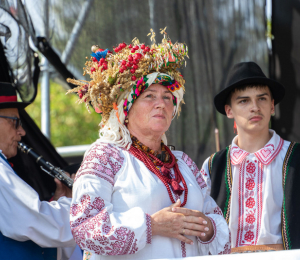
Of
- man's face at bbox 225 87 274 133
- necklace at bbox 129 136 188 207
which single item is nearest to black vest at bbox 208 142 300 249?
man's face at bbox 225 87 274 133

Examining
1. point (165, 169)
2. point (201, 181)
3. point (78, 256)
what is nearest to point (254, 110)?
point (201, 181)

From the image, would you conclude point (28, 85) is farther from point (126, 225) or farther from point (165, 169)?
point (126, 225)

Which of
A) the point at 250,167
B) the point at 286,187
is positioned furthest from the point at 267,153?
the point at 286,187

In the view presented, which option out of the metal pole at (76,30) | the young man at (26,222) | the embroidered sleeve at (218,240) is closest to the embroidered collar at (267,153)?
the embroidered sleeve at (218,240)

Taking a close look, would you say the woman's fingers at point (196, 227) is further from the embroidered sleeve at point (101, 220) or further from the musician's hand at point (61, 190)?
the musician's hand at point (61, 190)

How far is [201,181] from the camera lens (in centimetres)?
230

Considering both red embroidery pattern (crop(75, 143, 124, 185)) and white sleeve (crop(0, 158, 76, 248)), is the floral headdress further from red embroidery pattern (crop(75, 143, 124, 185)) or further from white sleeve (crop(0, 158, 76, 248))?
white sleeve (crop(0, 158, 76, 248))

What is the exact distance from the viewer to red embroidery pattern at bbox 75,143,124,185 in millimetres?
1903

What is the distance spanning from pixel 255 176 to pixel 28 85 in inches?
83.3

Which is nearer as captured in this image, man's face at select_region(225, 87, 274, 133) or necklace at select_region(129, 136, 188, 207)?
necklace at select_region(129, 136, 188, 207)

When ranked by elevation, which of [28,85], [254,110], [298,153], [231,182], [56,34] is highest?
[56,34]

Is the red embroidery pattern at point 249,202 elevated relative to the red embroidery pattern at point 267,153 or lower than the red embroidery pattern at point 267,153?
lower

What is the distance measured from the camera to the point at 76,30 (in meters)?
3.72

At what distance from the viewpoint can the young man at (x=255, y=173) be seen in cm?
254
